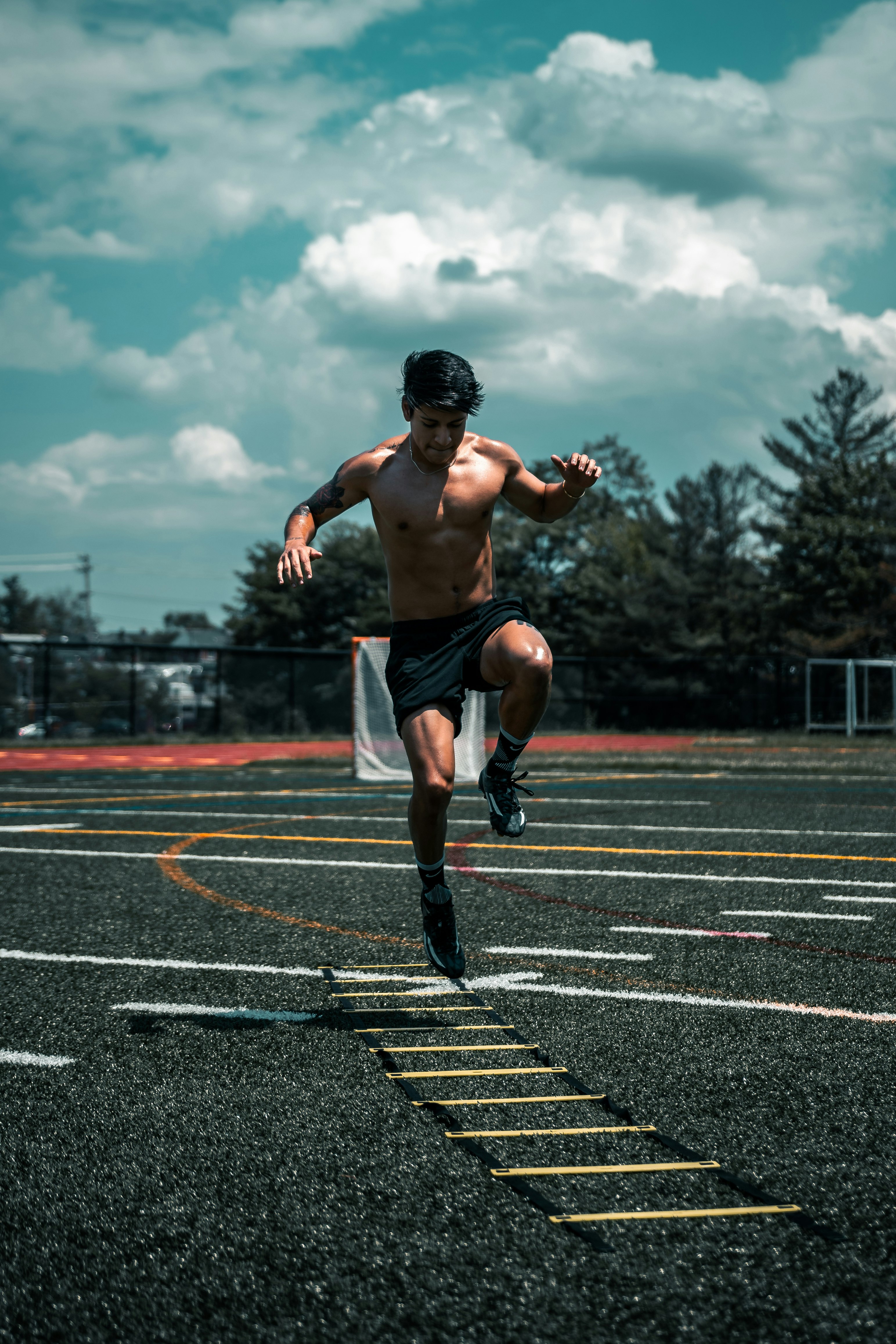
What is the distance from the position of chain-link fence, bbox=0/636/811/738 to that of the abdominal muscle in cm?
2298

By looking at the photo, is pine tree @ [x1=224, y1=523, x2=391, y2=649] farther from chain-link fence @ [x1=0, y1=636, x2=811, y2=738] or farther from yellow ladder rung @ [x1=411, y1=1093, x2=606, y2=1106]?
yellow ladder rung @ [x1=411, y1=1093, x2=606, y2=1106]

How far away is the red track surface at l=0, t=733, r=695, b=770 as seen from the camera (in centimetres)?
2142

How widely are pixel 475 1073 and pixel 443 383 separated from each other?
2465mm

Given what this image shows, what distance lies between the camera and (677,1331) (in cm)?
213

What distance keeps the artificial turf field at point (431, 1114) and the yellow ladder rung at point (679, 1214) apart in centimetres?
2

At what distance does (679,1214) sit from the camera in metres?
2.61

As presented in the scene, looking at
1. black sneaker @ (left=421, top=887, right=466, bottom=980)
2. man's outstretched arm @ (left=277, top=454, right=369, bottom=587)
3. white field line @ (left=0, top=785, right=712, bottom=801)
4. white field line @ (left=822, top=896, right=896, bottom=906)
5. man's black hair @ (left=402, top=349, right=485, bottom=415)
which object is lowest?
white field line @ (left=0, top=785, right=712, bottom=801)

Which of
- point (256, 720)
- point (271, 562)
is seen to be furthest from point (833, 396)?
point (256, 720)

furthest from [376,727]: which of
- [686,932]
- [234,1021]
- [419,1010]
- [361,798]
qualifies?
[234,1021]

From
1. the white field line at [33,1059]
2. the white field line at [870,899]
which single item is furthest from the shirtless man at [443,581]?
the white field line at [870,899]

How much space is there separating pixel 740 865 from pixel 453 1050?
15.1ft

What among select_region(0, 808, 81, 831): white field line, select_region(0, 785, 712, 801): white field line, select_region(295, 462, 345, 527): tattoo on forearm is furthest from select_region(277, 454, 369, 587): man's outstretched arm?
select_region(0, 785, 712, 801): white field line

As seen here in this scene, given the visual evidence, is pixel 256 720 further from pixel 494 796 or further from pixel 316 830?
pixel 494 796

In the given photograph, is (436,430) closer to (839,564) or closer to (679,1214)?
(679,1214)
